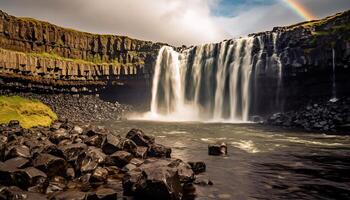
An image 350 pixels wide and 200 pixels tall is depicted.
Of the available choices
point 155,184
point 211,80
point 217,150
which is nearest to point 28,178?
point 155,184

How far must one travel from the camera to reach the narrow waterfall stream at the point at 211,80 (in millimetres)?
65125

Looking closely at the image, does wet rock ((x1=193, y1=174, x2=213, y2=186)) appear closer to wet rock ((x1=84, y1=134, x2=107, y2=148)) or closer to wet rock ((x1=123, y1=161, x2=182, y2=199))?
wet rock ((x1=123, y1=161, x2=182, y2=199))

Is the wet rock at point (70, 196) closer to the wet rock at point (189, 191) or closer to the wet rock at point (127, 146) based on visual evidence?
the wet rock at point (189, 191)

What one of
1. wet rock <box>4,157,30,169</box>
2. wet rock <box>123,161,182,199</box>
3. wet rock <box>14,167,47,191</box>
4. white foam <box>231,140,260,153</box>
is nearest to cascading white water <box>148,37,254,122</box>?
white foam <box>231,140,260,153</box>

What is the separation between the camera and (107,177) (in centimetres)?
1638

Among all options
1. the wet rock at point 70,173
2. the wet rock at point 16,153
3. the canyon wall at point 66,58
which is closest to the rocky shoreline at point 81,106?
the canyon wall at point 66,58

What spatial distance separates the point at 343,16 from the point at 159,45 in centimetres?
4842

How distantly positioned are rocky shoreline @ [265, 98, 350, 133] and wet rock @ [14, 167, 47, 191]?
40.2 meters

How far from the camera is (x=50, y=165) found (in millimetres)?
15211

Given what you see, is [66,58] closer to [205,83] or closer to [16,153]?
[205,83]

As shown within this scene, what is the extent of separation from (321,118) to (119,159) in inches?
1534

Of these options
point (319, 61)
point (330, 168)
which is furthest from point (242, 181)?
point (319, 61)

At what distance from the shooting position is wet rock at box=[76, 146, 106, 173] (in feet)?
55.1

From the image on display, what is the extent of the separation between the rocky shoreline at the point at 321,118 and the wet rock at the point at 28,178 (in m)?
40.2
